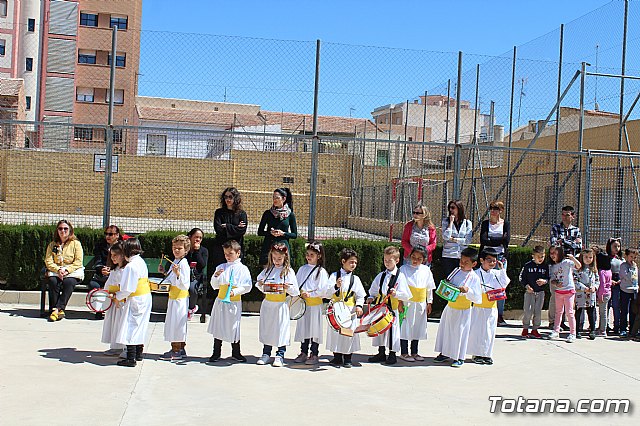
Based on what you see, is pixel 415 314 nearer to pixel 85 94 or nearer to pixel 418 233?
pixel 418 233

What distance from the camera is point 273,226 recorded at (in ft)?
32.0

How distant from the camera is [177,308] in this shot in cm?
764

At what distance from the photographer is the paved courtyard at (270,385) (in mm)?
5738

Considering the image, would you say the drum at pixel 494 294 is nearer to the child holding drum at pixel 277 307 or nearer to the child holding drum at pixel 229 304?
the child holding drum at pixel 277 307

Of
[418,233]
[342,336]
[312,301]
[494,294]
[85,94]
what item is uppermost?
[85,94]

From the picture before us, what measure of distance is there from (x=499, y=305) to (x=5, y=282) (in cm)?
716

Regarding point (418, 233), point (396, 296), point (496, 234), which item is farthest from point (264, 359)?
point (496, 234)

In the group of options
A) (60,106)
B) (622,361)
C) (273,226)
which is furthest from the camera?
(60,106)

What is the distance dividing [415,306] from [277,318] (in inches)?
61.7

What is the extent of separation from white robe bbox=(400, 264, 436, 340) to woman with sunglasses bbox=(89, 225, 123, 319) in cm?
398

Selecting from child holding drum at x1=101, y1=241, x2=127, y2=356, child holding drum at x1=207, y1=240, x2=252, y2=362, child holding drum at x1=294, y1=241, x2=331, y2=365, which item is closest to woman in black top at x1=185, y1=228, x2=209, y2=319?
child holding drum at x1=207, y1=240, x2=252, y2=362

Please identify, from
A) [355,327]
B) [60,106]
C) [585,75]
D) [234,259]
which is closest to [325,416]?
[355,327]

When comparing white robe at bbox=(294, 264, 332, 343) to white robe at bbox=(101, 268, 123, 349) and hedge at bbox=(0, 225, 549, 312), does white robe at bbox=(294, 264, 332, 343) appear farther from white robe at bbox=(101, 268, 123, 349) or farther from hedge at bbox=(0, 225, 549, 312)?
hedge at bbox=(0, 225, 549, 312)

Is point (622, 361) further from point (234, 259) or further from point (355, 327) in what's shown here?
point (234, 259)
